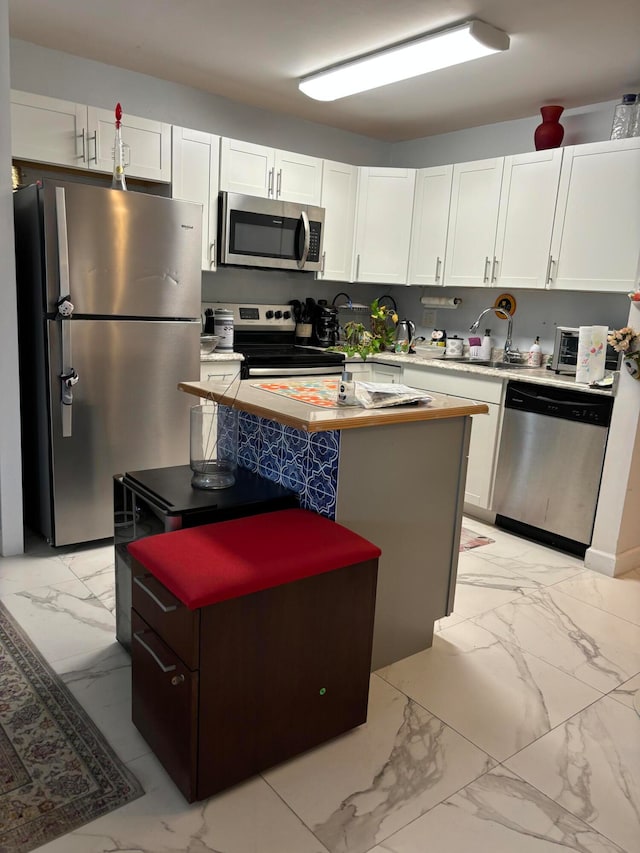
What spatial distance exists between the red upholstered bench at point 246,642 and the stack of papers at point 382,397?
0.44 metres

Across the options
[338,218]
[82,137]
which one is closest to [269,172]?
[338,218]

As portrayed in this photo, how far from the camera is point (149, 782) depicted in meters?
1.66

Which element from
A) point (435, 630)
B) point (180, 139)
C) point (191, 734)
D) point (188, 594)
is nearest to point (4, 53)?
point (180, 139)

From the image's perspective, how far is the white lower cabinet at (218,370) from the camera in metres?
3.73

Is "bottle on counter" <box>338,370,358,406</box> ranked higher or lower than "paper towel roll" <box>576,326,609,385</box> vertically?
lower

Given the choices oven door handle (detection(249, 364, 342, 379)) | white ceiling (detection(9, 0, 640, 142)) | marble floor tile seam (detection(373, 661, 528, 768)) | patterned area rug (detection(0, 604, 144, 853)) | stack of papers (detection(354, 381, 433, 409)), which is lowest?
patterned area rug (detection(0, 604, 144, 853))

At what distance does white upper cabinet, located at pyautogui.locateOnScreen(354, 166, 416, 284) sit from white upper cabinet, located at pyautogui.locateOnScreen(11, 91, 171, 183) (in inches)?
58.3

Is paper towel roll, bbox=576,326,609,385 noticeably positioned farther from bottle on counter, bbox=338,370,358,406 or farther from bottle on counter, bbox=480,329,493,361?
bottle on counter, bbox=338,370,358,406

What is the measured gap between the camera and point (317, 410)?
2.00 m

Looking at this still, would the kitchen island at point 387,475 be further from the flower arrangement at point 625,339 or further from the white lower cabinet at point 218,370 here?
the white lower cabinet at point 218,370

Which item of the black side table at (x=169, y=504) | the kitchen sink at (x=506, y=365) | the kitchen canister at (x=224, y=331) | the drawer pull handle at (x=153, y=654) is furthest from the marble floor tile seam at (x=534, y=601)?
the kitchen canister at (x=224, y=331)

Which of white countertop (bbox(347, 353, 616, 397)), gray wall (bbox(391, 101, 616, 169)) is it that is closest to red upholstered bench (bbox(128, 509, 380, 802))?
white countertop (bbox(347, 353, 616, 397))

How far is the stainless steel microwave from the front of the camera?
12.9 feet

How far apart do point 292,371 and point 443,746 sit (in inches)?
103
